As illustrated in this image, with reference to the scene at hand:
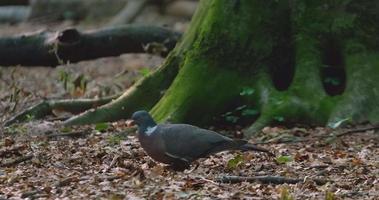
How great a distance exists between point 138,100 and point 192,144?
9.85 feet

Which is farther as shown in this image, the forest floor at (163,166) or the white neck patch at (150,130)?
the white neck patch at (150,130)

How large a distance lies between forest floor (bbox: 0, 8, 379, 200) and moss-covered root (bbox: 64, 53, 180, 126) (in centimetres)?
23

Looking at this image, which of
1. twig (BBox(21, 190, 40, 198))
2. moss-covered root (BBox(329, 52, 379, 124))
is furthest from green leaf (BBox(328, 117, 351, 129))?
twig (BBox(21, 190, 40, 198))

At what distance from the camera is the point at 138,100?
10.3 m

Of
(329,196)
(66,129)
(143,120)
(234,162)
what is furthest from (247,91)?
(329,196)

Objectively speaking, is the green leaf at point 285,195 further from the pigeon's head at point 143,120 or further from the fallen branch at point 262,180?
the pigeon's head at point 143,120

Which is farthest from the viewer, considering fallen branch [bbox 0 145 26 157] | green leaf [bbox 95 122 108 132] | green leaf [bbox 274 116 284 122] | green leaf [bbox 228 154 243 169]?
green leaf [bbox 95 122 108 132]

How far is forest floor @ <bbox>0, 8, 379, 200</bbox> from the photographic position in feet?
22.2

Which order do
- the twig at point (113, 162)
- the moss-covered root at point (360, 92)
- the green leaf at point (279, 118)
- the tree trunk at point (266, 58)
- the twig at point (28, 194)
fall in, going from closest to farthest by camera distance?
the twig at point (28, 194) < the twig at point (113, 162) < the moss-covered root at point (360, 92) < the green leaf at point (279, 118) < the tree trunk at point (266, 58)

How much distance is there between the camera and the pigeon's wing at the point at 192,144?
24.1 feet

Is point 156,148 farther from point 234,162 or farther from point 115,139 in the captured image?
point 115,139

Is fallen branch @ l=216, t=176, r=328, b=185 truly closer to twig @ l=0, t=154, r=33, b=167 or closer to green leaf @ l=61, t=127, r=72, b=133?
twig @ l=0, t=154, r=33, b=167

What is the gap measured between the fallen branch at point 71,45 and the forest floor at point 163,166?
40.3 inches

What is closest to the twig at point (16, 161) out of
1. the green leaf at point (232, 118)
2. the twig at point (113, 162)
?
the twig at point (113, 162)
